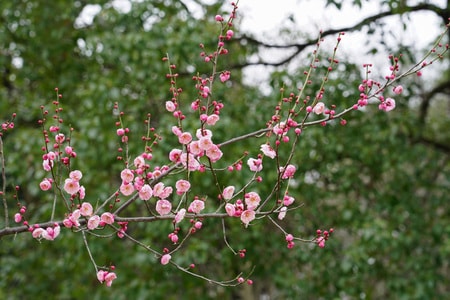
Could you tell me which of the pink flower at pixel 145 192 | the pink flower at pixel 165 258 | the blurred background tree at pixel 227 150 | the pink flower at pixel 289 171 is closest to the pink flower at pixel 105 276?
the pink flower at pixel 165 258

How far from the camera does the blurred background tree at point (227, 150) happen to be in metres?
3.87

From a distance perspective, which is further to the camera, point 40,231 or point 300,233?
point 300,233

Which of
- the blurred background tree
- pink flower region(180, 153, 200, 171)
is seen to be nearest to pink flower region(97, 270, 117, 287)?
pink flower region(180, 153, 200, 171)

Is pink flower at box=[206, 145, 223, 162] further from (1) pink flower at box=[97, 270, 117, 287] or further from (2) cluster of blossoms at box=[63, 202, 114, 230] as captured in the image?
(1) pink flower at box=[97, 270, 117, 287]

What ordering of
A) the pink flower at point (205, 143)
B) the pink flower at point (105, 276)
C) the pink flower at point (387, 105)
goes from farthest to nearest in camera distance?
the pink flower at point (387, 105) < the pink flower at point (105, 276) < the pink flower at point (205, 143)

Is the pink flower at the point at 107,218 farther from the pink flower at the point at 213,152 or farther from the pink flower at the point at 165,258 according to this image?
the pink flower at the point at 213,152

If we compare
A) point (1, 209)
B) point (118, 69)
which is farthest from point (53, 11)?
point (1, 209)

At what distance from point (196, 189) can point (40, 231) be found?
2.20 m

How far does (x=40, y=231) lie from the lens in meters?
1.60

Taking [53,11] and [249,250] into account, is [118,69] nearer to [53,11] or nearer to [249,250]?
[53,11]

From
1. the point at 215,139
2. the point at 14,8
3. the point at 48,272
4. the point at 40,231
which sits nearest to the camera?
the point at 40,231

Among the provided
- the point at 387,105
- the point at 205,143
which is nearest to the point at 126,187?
the point at 205,143

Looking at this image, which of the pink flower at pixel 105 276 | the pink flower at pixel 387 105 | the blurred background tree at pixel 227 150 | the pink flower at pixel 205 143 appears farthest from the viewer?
the blurred background tree at pixel 227 150

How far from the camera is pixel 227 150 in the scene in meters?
4.00
